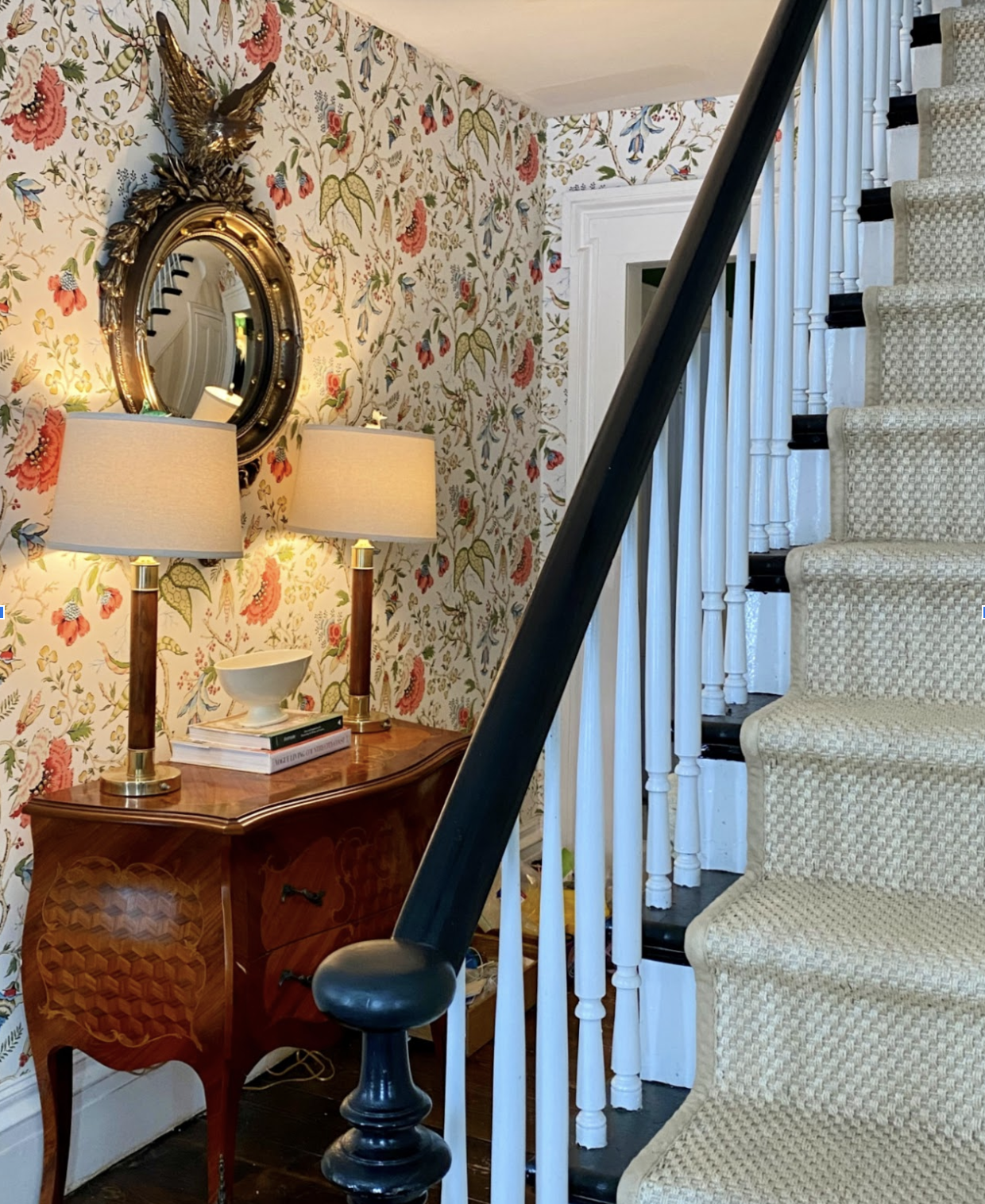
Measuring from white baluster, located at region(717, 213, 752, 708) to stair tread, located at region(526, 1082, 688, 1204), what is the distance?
55 centimetres

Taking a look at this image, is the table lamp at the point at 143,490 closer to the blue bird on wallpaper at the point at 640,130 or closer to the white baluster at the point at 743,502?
the white baluster at the point at 743,502

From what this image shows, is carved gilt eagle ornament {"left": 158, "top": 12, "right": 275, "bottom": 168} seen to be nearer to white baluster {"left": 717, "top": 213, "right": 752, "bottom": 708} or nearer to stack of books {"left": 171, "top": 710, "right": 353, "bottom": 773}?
stack of books {"left": 171, "top": 710, "right": 353, "bottom": 773}

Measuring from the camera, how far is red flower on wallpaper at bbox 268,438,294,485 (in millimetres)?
3037

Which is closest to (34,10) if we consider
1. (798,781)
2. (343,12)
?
(343,12)

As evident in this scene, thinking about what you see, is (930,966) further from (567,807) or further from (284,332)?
(567,807)

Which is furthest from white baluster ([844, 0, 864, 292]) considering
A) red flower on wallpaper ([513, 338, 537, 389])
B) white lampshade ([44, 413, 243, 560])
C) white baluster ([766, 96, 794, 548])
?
red flower on wallpaper ([513, 338, 537, 389])

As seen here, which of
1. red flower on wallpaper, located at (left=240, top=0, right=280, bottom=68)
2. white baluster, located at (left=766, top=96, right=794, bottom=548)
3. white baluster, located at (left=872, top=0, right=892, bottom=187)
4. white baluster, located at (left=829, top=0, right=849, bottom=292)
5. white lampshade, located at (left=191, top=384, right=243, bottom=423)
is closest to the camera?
white baluster, located at (left=766, top=96, right=794, bottom=548)

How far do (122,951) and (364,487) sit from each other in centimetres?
110

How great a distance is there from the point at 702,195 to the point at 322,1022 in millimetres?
1697

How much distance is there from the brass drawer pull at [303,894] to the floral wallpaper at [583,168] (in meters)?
2.16

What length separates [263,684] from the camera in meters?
2.59

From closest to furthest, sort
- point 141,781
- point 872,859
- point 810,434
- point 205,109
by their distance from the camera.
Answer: point 872,859 < point 810,434 < point 141,781 < point 205,109

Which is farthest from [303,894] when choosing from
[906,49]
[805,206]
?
[906,49]

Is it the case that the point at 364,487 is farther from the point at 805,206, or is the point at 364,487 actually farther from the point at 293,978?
the point at 805,206
